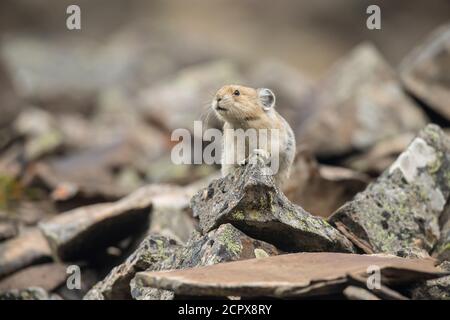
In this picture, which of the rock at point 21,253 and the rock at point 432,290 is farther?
the rock at point 21,253

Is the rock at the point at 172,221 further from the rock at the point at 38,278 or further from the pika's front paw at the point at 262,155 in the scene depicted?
the pika's front paw at the point at 262,155

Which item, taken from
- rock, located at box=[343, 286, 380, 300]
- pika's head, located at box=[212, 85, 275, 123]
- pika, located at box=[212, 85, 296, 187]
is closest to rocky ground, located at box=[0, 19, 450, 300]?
rock, located at box=[343, 286, 380, 300]

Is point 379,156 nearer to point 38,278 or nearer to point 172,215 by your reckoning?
point 172,215

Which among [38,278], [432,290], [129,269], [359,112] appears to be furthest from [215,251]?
[359,112]

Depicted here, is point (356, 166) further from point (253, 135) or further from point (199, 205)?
point (199, 205)

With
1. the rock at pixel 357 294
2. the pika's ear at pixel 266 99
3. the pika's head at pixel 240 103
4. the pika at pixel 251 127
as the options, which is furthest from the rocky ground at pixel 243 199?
the pika's ear at pixel 266 99
